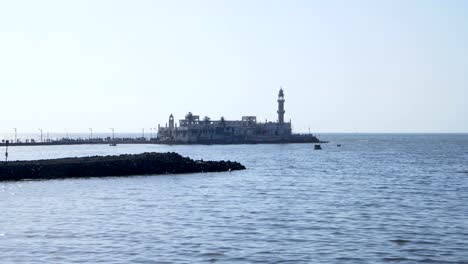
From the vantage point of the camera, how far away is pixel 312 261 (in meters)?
23.3

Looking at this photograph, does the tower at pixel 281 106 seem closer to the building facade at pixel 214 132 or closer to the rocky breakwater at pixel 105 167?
the building facade at pixel 214 132

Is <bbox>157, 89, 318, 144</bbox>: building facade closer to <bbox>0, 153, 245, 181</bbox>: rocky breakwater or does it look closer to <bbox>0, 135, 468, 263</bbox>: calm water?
<bbox>0, 153, 245, 181</bbox>: rocky breakwater

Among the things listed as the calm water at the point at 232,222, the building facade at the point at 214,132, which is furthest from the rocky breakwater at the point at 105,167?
the building facade at the point at 214,132

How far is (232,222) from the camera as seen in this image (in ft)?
107

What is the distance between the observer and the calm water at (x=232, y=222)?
24500 mm

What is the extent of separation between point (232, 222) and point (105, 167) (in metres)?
36.1

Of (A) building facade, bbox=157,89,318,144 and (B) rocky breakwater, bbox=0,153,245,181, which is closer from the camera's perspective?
(B) rocky breakwater, bbox=0,153,245,181

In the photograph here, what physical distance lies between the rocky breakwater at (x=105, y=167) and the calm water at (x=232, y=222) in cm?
415

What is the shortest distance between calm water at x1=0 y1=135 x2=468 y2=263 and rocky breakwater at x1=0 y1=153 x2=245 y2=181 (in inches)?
163

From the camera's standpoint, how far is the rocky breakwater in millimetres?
60781

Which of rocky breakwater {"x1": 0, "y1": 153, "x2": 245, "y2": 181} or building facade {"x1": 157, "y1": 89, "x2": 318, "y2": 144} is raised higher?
building facade {"x1": 157, "y1": 89, "x2": 318, "y2": 144}

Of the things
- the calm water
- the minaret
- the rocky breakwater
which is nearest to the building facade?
the minaret

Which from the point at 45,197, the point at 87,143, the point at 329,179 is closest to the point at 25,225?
the point at 45,197

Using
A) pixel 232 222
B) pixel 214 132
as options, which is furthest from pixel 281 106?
pixel 232 222
